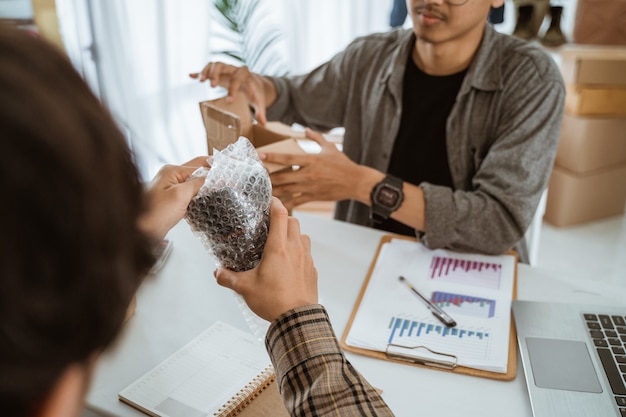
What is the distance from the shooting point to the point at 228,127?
3.54 feet

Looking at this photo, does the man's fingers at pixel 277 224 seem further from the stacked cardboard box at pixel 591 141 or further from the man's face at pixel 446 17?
the stacked cardboard box at pixel 591 141

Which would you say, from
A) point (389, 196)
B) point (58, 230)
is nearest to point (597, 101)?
point (389, 196)

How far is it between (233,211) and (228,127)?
0.33 metres

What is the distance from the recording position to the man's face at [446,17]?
1371mm

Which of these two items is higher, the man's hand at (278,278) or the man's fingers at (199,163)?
the man's fingers at (199,163)

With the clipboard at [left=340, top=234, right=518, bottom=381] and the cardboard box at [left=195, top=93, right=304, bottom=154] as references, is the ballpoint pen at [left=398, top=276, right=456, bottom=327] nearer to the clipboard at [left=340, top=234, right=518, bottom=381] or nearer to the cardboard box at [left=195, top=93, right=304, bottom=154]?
the clipboard at [left=340, top=234, right=518, bottom=381]

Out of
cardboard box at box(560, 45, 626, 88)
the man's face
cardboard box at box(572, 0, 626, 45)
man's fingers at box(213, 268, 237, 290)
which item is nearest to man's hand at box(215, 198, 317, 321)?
man's fingers at box(213, 268, 237, 290)

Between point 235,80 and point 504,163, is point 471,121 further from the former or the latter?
point 235,80

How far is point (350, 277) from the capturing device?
1182 mm

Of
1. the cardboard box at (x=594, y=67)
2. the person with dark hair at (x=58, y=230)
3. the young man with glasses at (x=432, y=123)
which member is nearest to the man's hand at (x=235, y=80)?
the young man with glasses at (x=432, y=123)

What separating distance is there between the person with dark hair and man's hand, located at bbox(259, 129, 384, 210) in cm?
78

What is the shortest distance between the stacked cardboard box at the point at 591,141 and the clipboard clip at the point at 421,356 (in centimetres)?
212

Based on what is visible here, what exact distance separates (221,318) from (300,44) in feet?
7.46

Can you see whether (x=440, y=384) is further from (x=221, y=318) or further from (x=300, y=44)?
(x=300, y=44)
